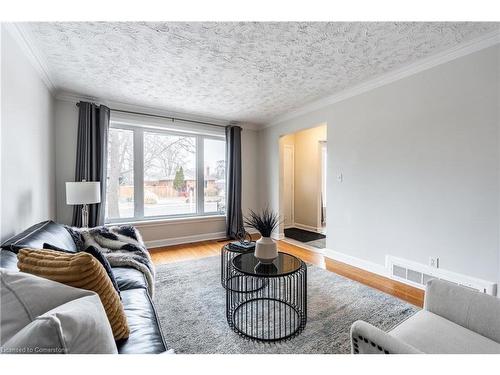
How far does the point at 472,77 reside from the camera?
2088mm

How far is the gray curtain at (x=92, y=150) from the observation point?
322cm

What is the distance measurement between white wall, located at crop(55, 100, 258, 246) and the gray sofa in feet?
12.0

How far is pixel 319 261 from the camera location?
3297mm

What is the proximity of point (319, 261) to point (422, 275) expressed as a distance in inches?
47.3

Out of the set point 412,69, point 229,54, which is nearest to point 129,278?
point 229,54

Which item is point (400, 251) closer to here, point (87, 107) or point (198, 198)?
point (198, 198)

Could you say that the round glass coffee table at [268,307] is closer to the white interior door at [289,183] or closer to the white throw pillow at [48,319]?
the white throw pillow at [48,319]

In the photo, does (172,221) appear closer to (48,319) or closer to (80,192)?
(80,192)

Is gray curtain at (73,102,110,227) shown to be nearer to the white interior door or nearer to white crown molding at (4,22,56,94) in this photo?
white crown molding at (4,22,56,94)

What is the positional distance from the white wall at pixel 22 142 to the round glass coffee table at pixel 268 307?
5.95ft

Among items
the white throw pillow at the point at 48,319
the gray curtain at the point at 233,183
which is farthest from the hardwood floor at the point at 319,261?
the white throw pillow at the point at 48,319
